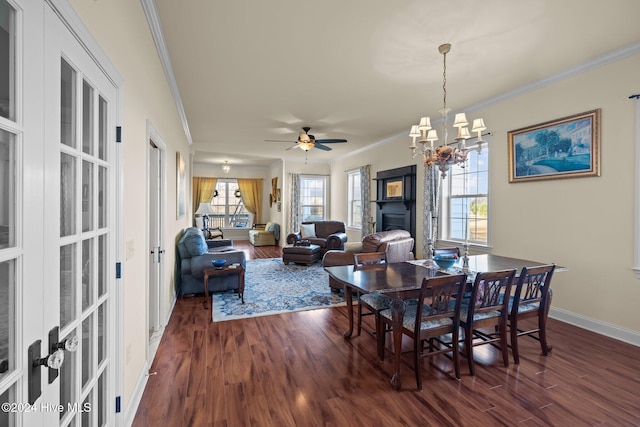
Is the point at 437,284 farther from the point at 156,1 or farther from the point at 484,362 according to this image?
the point at 156,1

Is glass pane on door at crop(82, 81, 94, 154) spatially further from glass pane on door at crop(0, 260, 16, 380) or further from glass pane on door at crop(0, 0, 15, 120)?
glass pane on door at crop(0, 260, 16, 380)

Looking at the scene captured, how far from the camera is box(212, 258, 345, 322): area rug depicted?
154 inches

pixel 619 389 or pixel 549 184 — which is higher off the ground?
pixel 549 184

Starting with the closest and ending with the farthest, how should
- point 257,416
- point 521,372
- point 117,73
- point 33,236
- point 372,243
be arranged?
point 33,236
point 117,73
point 257,416
point 521,372
point 372,243

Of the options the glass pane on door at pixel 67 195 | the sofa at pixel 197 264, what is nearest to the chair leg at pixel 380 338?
the glass pane on door at pixel 67 195

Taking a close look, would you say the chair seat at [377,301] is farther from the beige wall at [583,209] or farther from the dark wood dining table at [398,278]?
the beige wall at [583,209]

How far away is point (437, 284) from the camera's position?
7.24 ft

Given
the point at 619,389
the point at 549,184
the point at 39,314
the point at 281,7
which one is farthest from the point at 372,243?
the point at 39,314

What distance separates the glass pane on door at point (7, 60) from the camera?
0.77 m

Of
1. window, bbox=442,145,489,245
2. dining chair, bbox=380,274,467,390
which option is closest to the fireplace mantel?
window, bbox=442,145,489,245

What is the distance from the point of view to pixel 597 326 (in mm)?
3207

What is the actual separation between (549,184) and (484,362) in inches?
94.1

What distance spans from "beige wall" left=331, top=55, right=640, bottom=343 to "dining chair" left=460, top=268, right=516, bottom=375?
61.2 inches

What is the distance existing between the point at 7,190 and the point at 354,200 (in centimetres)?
780
